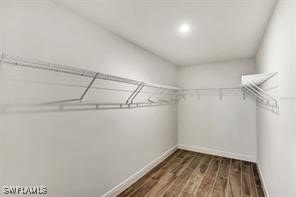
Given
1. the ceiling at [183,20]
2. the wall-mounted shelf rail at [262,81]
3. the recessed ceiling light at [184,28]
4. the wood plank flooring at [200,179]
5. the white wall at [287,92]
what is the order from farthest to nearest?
the wood plank flooring at [200,179], the recessed ceiling light at [184,28], the wall-mounted shelf rail at [262,81], the ceiling at [183,20], the white wall at [287,92]

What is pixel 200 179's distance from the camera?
8.32ft

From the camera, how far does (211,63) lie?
12.0ft

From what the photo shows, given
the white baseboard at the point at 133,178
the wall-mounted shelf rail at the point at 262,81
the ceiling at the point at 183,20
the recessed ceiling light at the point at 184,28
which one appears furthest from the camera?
the white baseboard at the point at 133,178

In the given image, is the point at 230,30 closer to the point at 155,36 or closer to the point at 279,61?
the point at 279,61

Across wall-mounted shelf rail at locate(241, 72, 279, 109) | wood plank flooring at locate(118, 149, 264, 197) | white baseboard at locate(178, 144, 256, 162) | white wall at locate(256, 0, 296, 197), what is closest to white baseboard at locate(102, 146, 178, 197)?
wood plank flooring at locate(118, 149, 264, 197)

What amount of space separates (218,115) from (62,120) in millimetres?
3256

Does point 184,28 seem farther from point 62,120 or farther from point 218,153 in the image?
point 218,153

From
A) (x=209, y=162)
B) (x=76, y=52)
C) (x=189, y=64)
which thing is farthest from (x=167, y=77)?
(x=76, y=52)

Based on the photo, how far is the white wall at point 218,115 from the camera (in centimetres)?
326

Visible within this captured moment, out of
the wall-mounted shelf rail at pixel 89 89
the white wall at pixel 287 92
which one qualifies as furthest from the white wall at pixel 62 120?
the white wall at pixel 287 92

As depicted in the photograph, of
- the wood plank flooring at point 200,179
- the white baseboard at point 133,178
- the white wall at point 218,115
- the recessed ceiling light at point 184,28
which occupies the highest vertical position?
the recessed ceiling light at point 184,28

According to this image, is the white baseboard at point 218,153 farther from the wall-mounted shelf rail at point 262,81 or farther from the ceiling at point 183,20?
the ceiling at point 183,20

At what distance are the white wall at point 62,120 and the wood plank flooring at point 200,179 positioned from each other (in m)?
0.35

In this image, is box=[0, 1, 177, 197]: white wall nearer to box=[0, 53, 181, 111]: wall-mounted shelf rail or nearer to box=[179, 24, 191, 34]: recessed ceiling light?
box=[0, 53, 181, 111]: wall-mounted shelf rail
